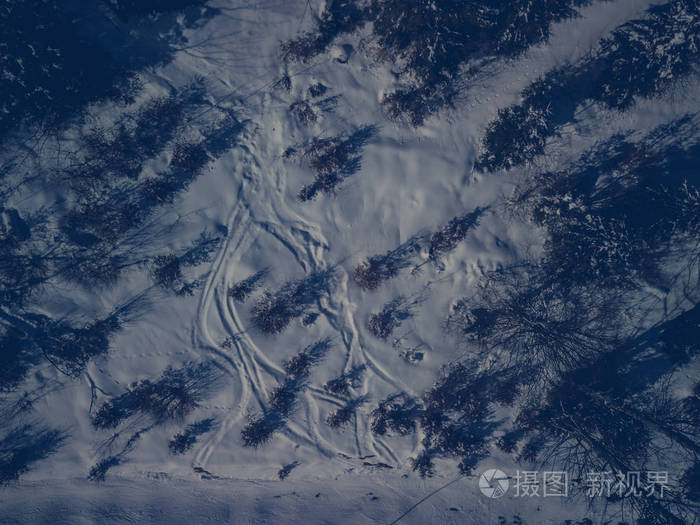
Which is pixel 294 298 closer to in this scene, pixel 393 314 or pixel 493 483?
pixel 393 314

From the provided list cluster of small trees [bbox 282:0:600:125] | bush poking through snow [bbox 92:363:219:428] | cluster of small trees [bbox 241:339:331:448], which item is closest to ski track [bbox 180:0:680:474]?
cluster of small trees [bbox 241:339:331:448]

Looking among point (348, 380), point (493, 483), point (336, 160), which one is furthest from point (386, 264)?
point (493, 483)

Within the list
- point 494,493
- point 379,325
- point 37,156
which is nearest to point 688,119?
point 379,325

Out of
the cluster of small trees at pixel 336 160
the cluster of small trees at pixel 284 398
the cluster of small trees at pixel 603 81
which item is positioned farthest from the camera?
the cluster of small trees at pixel 284 398

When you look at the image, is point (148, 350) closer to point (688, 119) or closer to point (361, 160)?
point (361, 160)

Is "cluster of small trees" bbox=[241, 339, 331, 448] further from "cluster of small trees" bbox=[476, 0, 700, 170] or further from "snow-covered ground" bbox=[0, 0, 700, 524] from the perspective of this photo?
"cluster of small trees" bbox=[476, 0, 700, 170]

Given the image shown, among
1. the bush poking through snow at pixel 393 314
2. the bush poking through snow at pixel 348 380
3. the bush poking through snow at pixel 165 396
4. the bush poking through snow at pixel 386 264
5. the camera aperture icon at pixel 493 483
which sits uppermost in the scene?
the bush poking through snow at pixel 386 264

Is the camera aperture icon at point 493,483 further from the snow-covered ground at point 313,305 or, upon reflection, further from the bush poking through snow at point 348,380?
the bush poking through snow at point 348,380

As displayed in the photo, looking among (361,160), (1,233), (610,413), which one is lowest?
(610,413)

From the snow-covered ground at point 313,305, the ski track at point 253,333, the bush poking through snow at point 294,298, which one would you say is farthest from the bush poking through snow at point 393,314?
the bush poking through snow at point 294,298
